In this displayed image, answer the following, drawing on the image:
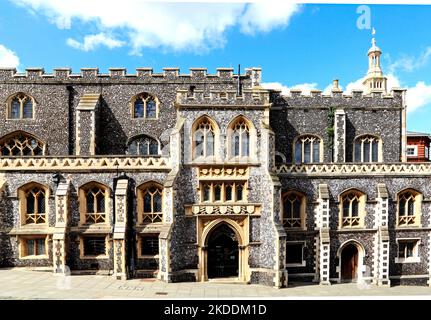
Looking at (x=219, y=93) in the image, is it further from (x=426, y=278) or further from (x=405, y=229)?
(x=426, y=278)

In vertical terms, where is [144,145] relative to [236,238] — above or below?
above

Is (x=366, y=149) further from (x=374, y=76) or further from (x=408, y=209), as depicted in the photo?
(x=374, y=76)

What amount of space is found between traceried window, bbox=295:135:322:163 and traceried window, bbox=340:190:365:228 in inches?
148

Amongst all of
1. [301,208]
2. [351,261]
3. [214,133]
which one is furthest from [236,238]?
[351,261]

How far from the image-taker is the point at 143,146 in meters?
18.7

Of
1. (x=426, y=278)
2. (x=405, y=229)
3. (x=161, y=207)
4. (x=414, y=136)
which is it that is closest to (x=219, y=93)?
(x=161, y=207)

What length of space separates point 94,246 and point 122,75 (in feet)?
35.6

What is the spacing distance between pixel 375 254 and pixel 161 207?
12.1 m

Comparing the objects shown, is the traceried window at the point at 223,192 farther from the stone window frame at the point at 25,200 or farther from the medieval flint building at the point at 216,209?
the stone window frame at the point at 25,200

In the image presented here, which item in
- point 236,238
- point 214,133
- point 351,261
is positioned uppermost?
point 214,133

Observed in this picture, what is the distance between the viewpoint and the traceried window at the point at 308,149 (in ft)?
62.4

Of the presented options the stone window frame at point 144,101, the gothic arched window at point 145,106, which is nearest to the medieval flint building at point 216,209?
the stone window frame at point 144,101

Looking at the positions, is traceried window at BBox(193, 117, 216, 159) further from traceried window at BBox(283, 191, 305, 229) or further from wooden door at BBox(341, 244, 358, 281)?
wooden door at BBox(341, 244, 358, 281)
